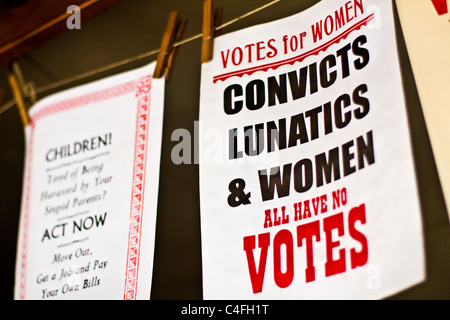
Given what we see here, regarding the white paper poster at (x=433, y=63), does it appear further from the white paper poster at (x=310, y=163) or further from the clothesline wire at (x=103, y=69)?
the clothesline wire at (x=103, y=69)

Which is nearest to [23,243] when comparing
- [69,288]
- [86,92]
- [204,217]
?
[69,288]

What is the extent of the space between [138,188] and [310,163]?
459 mm

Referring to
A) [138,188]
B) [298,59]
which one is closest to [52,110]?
[138,188]

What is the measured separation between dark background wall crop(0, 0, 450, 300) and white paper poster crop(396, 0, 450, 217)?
16cm

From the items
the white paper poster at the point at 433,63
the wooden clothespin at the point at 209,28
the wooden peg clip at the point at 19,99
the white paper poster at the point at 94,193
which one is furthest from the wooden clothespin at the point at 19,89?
the white paper poster at the point at 433,63

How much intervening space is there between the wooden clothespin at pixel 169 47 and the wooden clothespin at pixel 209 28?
0.35 ft

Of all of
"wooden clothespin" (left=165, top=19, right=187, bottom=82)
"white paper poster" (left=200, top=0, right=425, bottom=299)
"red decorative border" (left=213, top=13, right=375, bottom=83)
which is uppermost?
"wooden clothespin" (left=165, top=19, right=187, bottom=82)

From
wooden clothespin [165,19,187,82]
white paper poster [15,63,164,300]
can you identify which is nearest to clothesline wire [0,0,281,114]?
wooden clothespin [165,19,187,82]

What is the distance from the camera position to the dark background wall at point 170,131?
129cm

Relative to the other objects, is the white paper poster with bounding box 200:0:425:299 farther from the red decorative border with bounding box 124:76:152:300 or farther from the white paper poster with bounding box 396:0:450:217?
the red decorative border with bounding box 124:76:152:300

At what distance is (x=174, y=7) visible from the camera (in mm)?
1947

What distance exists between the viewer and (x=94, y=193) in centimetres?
164

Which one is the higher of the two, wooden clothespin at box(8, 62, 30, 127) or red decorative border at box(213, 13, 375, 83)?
wooden clothespin at box(8, 62, 30, 127)

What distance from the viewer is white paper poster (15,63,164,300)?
151 cm
